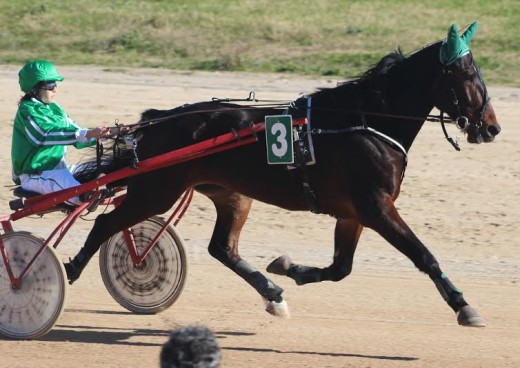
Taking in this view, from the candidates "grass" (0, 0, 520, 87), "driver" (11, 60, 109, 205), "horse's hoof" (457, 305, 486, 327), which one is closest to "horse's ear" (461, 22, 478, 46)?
"horse's hoof" (457, 305, 486, 327)

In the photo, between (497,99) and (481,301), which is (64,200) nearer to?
(481,301)

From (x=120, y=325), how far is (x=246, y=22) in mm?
15203

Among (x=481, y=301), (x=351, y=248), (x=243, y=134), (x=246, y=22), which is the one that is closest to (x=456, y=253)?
(x=481, y=301)

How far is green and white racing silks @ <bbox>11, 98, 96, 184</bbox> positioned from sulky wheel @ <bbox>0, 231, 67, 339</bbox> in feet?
1.45

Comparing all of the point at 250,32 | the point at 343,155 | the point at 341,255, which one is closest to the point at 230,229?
the point at 341,255

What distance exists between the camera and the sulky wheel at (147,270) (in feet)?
24.5

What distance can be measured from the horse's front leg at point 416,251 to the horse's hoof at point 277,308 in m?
0.92

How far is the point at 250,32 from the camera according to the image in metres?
21.2

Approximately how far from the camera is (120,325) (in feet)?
23.7

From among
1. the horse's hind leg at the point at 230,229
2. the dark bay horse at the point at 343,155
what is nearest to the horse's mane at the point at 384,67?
the dark bay horse at the point at 343,155

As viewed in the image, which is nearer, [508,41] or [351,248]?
[351,248]

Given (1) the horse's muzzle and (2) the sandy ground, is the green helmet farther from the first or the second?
(1) the horse's muzzle

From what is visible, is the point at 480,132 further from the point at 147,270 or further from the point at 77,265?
the point at 77,265

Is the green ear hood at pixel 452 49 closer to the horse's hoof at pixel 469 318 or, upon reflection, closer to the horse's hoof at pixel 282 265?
the horse's hoof at pixel 469 318
